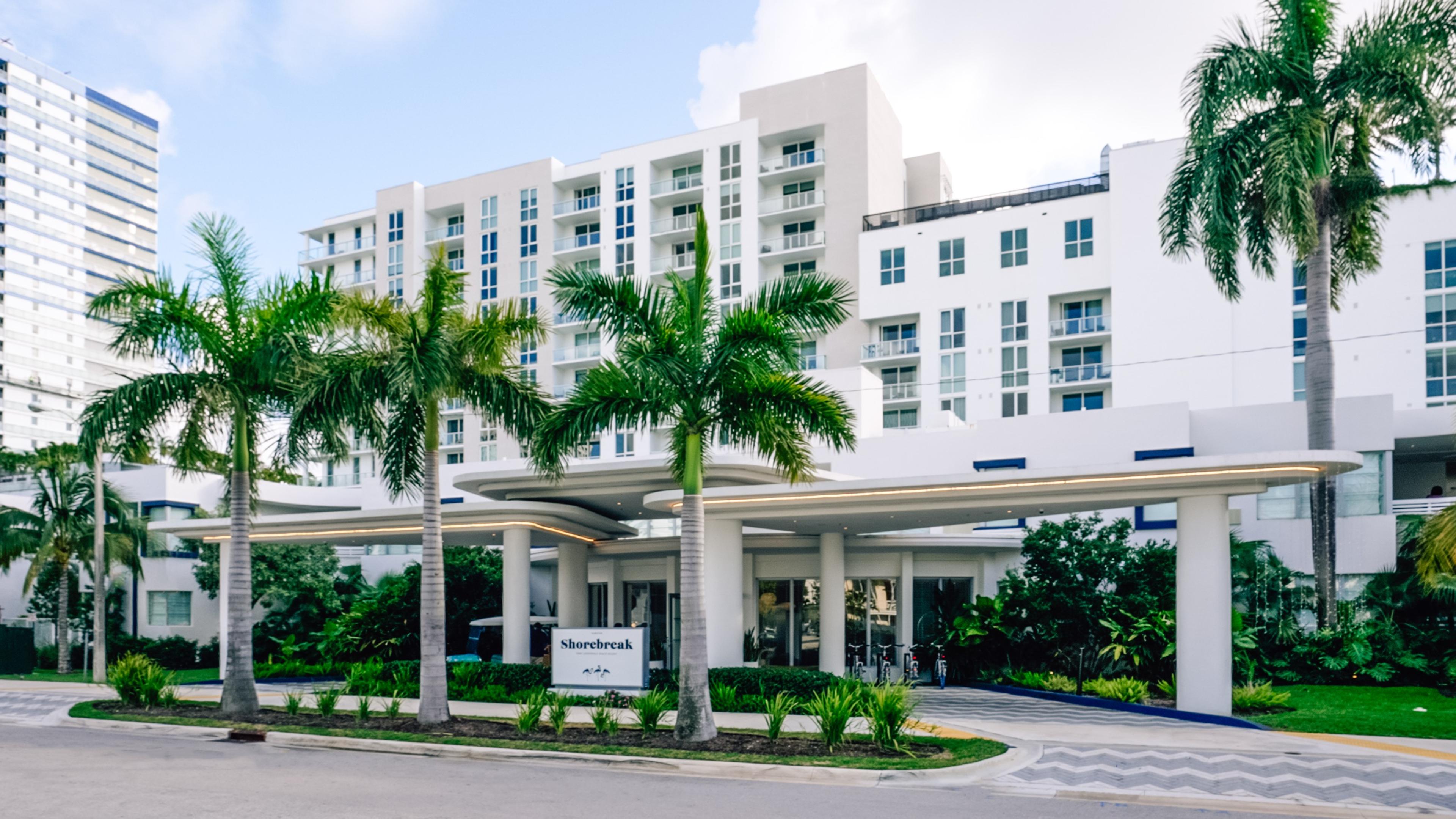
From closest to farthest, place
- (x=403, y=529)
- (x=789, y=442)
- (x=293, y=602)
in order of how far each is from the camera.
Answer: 1. (x=789, y=442)
2. (x=403, y=529)
3. (x=293, y=602)

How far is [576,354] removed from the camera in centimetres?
7031

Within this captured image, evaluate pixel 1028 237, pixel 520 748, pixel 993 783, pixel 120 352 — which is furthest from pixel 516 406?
pixel 1028 237

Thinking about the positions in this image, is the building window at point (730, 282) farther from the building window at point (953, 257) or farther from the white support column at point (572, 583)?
the white support column at point (572, 583)

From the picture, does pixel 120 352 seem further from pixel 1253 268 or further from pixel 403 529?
pixel 1253 268

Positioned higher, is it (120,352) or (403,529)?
(120,352)

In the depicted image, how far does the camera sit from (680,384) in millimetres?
16719

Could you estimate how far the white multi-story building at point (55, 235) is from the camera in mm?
118625

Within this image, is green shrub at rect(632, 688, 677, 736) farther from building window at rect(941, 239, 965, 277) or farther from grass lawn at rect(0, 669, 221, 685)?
building window at rect(941, 239, 965, 277)

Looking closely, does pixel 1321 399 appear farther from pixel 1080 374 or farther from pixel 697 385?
pixel 1080 374

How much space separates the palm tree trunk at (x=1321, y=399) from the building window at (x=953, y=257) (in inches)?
1096

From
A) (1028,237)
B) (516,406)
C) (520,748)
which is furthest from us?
(1028,237)

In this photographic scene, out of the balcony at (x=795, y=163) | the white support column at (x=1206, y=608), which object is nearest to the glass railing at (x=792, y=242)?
the balcony at (x=795, y=163)

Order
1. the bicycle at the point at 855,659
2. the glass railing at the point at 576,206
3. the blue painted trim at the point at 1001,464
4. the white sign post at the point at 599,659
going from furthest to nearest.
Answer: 1. the glass railing at the point at 576,206
2. the blue painted trim at the point at 1001,464
3. the bicycle at the point at 855,659
4. the white sign post at the point at 599,659

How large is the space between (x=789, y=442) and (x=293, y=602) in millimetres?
27556
